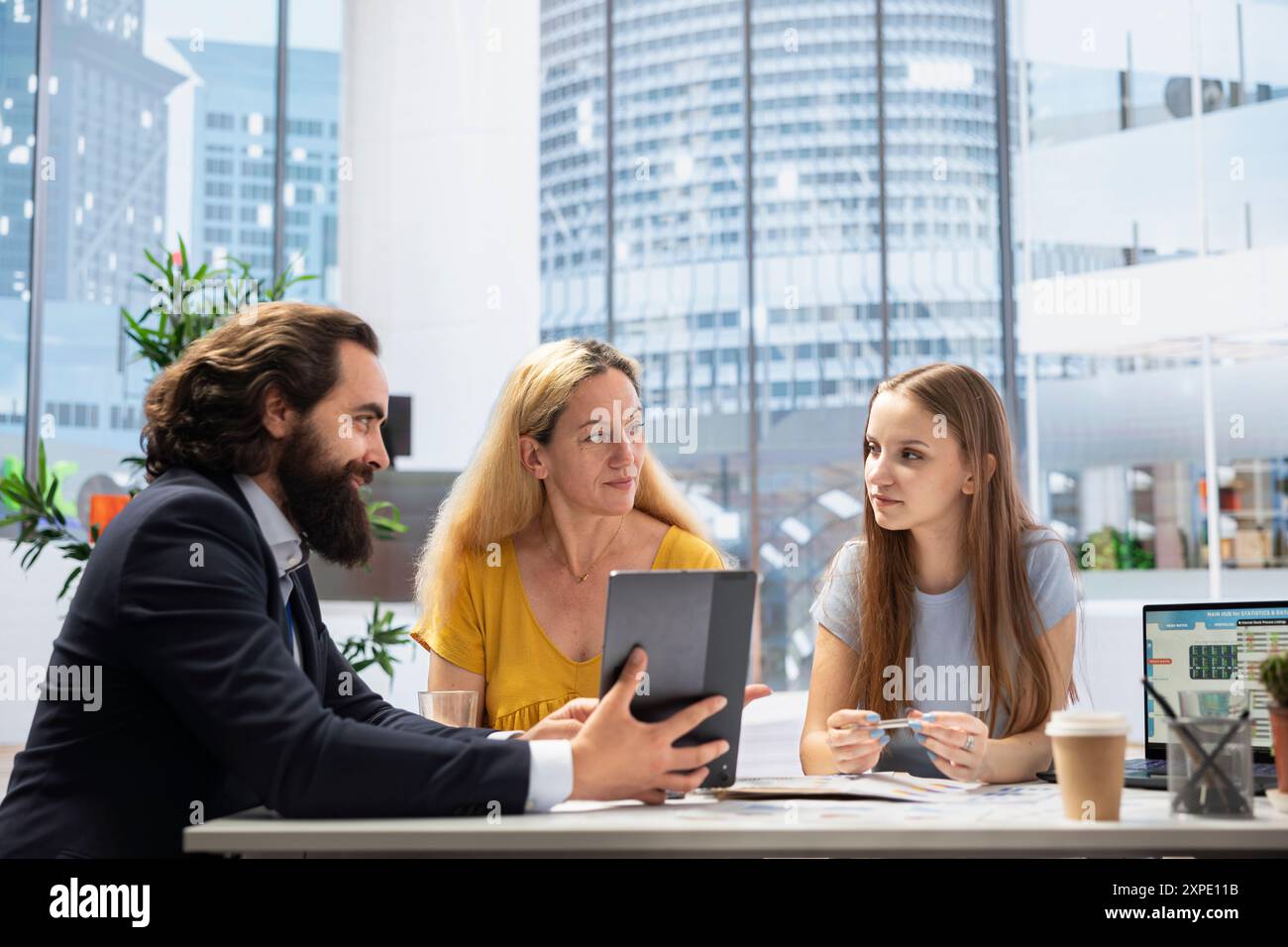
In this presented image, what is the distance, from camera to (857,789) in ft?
5.02

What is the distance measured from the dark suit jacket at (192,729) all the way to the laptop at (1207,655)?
909mm

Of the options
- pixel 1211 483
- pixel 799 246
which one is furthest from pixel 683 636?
pixel 799 246

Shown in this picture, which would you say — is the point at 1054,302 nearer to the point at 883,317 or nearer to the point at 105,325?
the point at 883,317

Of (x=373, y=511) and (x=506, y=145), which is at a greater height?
(x=506, y=145)

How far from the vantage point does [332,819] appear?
1297mm

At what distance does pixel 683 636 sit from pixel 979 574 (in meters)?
0.90

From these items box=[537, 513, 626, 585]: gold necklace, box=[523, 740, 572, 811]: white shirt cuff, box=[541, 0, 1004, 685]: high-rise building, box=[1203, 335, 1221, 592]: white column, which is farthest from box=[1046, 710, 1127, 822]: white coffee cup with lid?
box=[541, 0, 1004, 685]: high-rise building

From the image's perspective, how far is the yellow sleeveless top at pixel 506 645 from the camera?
7.65ft

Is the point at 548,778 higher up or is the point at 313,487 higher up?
the point at 313,487

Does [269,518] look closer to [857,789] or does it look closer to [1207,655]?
[857,789]

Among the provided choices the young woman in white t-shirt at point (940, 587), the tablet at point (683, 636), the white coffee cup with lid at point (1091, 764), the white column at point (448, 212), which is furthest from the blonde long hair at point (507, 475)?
the white column at point (448, 212)
